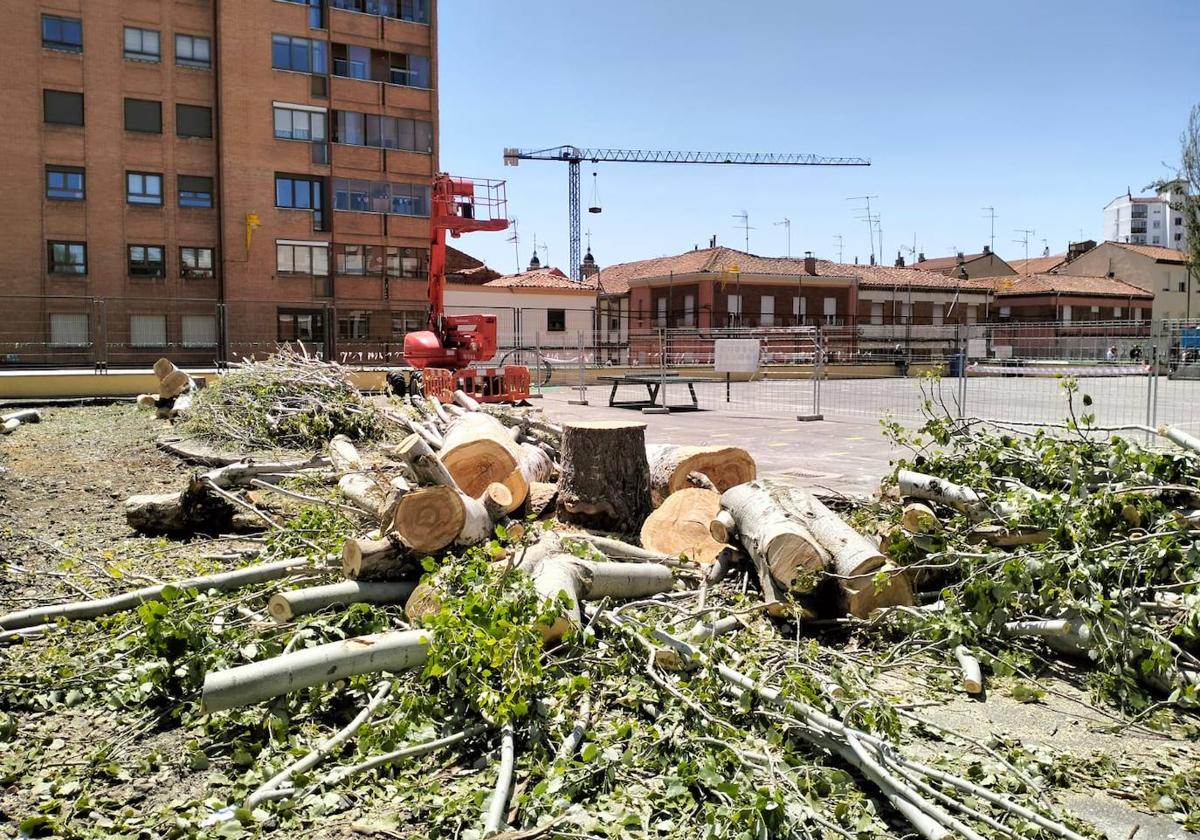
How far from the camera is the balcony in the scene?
40469 millimetres

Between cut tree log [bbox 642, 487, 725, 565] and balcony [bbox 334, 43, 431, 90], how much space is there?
127 feet

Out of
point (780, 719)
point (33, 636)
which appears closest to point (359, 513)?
point (33, 636)

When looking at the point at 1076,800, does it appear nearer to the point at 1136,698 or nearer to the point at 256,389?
the point at 1136,698

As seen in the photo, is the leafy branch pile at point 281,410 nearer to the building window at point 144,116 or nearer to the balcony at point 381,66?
the building window at point 144,116

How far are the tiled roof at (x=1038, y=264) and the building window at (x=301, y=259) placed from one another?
58057 mm

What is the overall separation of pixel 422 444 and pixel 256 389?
8215mm

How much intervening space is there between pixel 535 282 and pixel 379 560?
1841 inches

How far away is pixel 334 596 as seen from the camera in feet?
15.8

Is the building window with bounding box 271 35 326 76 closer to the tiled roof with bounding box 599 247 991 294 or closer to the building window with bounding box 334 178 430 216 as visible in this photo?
the building window with bounding box 334 178 430 216

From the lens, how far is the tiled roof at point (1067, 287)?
63.0 metres

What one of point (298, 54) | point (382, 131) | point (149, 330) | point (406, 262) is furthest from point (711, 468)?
point (298, 54)

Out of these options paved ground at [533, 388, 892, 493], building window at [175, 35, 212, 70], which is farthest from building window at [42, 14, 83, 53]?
paved ground at [533, 388, 892, 493]

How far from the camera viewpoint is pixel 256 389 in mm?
12641

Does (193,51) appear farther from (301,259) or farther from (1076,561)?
(1076,561)
